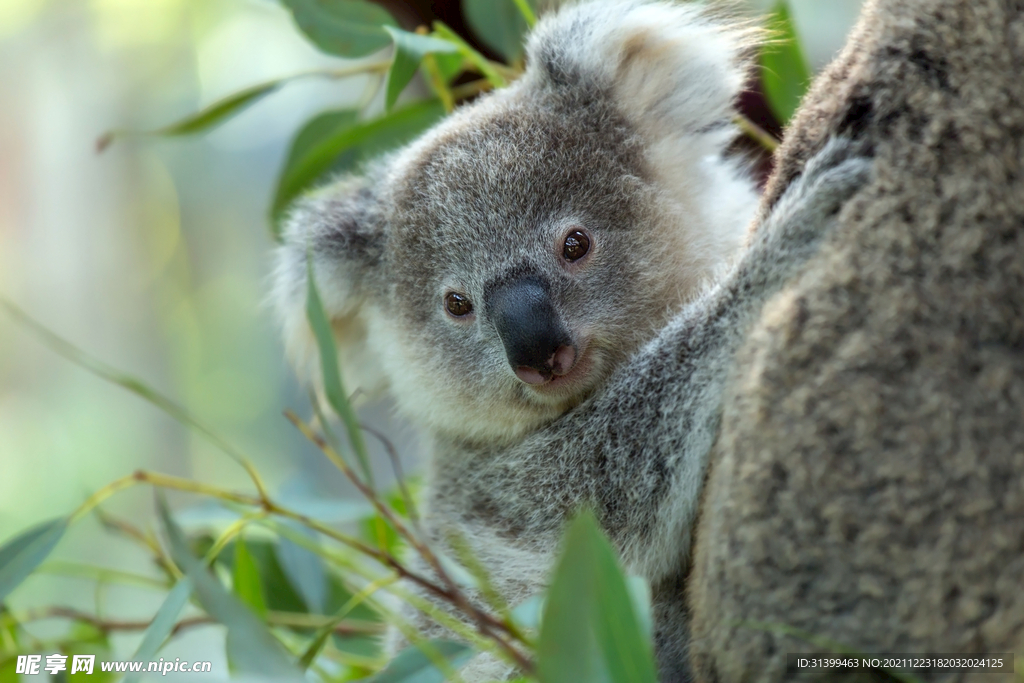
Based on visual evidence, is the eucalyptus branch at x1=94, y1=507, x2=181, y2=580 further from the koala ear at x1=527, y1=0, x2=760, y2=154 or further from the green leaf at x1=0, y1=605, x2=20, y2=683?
the koala ear at x1=527, y1=0, x2=760, y2=154

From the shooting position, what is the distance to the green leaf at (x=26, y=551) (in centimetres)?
124

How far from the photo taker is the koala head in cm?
160

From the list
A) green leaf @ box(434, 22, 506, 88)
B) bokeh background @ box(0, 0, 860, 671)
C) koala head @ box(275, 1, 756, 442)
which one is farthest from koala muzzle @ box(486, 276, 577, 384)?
bokeh background @ box(0, 0, 860, 671)

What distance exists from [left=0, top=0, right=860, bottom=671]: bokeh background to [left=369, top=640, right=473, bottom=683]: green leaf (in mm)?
3097

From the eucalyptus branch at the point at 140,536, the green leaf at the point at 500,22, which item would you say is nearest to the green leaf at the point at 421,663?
the eucalyptus branch at the point at 140,536

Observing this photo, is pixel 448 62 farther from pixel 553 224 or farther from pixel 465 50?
pixel 553 224

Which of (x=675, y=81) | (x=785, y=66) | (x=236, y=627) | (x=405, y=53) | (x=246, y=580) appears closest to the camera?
(x=236, y=627)

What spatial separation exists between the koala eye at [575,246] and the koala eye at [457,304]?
0.22 meters

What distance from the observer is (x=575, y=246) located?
163cm

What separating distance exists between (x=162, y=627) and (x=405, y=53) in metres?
0.92

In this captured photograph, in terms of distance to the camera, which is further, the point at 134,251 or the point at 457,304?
the point at 134,251

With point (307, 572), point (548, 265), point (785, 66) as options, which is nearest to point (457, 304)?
point (548, 265)

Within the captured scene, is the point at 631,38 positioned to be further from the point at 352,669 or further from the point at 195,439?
the point at 195,439

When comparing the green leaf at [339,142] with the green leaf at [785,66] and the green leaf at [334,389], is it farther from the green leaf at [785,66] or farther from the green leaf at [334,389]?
the green leaf at [334,389]
